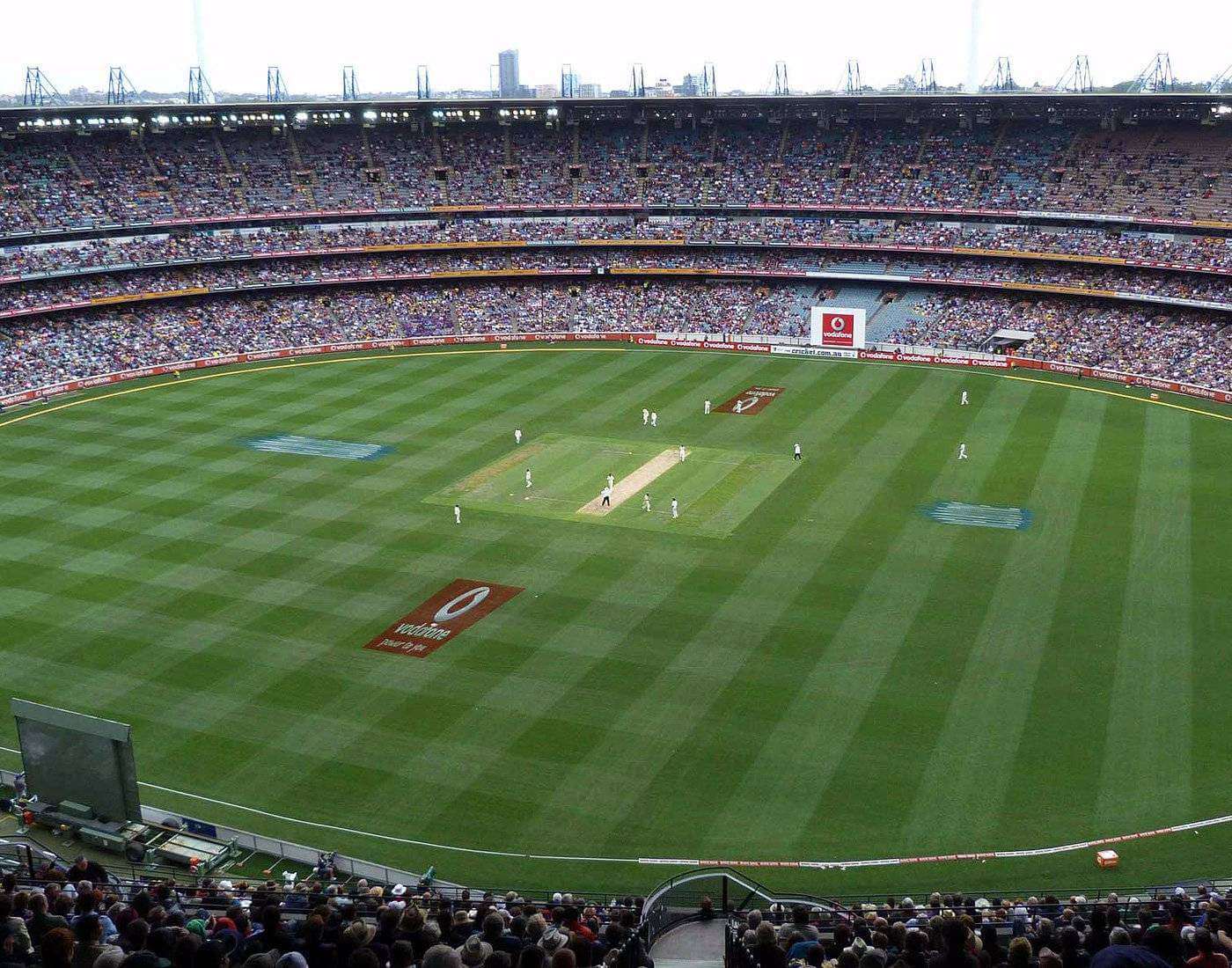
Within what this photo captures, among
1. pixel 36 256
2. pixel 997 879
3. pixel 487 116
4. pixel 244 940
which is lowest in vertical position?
pixel 997 879

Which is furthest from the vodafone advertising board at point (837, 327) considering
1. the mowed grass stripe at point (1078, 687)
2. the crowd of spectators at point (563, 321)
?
the mowed grass stripe at point (1078, 687)

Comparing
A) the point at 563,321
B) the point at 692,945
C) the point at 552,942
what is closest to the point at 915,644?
the point at 692,945

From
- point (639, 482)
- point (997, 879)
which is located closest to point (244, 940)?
point (997, 879)

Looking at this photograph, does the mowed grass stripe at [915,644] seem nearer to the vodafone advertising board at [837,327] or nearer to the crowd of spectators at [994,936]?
the crowd of spectators at [994,936]

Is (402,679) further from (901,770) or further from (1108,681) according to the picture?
(1108,681)

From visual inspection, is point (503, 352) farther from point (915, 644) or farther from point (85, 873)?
point (85, 873)

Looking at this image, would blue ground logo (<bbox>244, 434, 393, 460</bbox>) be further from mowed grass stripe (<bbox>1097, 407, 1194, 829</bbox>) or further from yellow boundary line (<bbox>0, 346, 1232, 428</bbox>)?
mowed grass stripe (<bbox>1097, 407, 1194, 829</bbox>)
